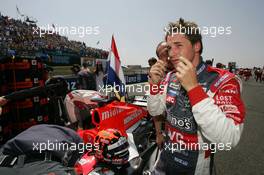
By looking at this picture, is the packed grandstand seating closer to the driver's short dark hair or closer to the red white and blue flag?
the red white and blue flag

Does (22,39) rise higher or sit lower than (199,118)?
higher

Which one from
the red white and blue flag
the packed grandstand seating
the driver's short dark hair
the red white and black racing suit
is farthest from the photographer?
the packed grandstand seating

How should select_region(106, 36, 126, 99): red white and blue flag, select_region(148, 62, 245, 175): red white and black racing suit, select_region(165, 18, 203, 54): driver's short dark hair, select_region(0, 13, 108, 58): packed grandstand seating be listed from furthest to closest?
select_region(0, 13, 108, 58): packed grandstand seating < select_region(106, 36, 126, 99): red white and blue flag < select_region(165, 18, 203, 54): driver's short dark hair < select_region(148, 62, 245, 175): red white and black racing suit

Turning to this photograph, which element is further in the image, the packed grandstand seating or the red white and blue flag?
the packed grandstand seating

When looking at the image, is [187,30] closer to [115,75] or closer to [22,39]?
[115,75]

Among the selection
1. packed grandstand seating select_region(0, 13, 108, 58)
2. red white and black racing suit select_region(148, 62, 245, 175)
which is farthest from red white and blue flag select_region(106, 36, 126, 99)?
packed grandstand seating select_region(0, 13, 108, 58)

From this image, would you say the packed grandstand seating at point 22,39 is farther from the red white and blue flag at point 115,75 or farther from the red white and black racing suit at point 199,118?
the red white and black racing suit at point 199,118

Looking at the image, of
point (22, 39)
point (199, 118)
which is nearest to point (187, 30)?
point (199, 118)

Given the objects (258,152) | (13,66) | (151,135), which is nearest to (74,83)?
(13,66)

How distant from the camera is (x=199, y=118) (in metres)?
1.15

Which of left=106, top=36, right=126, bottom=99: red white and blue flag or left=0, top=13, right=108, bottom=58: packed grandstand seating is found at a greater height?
left=0, top=13, right=108, bottom=58: packed grandstand seating

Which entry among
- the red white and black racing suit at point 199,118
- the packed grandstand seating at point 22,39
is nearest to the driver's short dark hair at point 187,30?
the red white and black racing suit at point 199,118

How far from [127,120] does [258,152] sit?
285 cm

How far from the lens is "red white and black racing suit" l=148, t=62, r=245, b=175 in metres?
1.14
